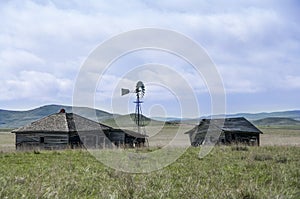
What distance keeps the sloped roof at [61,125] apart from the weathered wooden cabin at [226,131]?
1041 centimetres

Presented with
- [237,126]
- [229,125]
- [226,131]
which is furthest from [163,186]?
[237,126]

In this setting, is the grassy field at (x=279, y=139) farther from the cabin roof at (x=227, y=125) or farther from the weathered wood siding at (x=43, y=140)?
the weathered wood siding at (x=43, y=140)

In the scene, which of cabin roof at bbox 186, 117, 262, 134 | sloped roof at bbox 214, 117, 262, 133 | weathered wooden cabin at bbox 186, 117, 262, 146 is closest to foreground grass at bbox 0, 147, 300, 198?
weathered wooden cabin at bbox 186, 117, 262, 146

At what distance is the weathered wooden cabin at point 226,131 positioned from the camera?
139 ft

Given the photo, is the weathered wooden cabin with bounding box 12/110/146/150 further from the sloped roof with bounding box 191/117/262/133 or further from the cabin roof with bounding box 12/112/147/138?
the sloped roof with bounding box 191/117/262/133

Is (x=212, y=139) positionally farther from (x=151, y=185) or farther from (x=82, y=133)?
(x=151, y=185)

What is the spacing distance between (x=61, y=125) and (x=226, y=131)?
55.9 feet

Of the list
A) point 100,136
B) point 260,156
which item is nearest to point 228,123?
point 100,136

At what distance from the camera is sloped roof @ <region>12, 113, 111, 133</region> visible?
41.3 metres

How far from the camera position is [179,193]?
26.6ft

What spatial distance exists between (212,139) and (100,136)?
11.8 metres

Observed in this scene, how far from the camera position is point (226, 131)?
1678 inches

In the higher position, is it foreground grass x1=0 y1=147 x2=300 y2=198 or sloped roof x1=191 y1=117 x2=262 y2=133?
sloped roof x1=191 y1=117 x2=262 y2=133

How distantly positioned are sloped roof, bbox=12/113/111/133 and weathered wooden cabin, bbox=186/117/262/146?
10.4m
